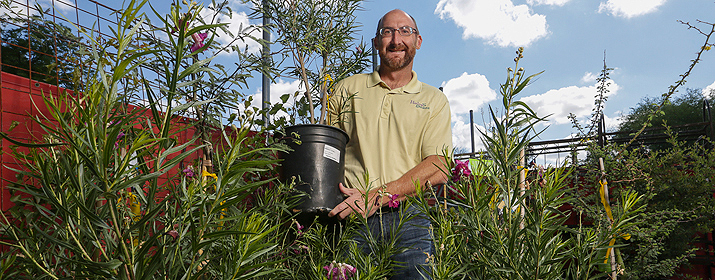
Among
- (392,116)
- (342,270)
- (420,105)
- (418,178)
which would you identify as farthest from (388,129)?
(342,270)

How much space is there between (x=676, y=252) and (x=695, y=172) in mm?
713

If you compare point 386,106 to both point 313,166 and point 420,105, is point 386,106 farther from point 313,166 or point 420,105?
point 313,166

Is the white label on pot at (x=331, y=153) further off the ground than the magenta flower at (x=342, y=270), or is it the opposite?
the white label on pot at (x=331, y=153)

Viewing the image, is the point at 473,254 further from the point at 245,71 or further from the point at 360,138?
the point at 360,138

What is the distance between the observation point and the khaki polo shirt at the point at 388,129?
212 cm

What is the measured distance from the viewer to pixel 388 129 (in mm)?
2201

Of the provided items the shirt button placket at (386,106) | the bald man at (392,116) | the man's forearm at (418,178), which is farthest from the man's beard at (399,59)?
the man's forearm at (418,178)

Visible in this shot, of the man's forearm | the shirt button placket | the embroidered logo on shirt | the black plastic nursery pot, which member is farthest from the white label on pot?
the embroidered logo on shirt

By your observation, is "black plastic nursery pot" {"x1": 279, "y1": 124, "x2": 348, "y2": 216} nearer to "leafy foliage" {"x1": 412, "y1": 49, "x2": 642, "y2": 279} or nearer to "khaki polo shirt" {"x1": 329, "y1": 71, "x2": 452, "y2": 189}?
"khaki polo shirt" {"x1": 329, "y1": 71, "x2": 452, "y2": 189}

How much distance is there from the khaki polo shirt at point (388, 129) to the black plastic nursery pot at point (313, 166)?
1.38ft

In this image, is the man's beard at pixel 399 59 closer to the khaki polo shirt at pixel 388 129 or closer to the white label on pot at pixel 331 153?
the khaki polo shirt at pixel 388 129

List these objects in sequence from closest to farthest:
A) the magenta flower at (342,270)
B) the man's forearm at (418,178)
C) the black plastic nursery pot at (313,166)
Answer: the magenta flower at (342,270) < the black plastic nursery pot at (313,166) < the man's forearm at (418,178)

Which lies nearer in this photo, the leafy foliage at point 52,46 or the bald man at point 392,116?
the leafy foliage at point 52,46

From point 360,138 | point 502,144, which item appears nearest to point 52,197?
point 502,144
